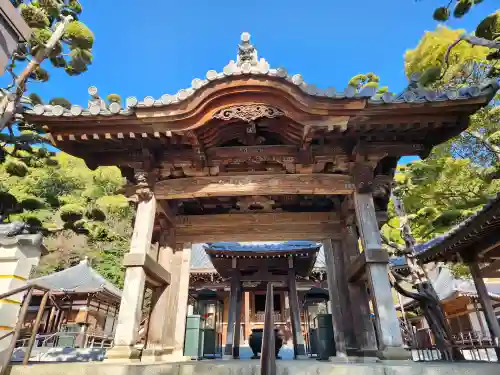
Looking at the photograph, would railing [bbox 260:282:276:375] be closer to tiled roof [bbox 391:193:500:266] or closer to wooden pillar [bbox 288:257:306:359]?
tiled roof [bbox 391:193:500:266]

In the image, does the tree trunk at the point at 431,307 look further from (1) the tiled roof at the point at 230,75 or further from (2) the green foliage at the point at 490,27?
(1) the tiled roof at the point at 230,75

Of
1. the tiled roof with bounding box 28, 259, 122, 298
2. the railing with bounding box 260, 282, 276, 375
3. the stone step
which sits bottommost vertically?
the stone step

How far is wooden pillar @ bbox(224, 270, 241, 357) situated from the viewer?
1134cm

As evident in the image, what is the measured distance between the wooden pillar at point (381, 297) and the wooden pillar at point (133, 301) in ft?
12.1

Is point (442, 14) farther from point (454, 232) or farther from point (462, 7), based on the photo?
point (454, 232)

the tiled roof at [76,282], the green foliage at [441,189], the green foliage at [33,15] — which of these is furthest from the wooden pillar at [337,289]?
the tiled roof at [76,282]

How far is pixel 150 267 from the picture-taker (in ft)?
17.4

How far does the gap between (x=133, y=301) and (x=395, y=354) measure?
3967mm

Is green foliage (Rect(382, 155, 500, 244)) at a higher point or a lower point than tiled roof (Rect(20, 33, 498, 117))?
higher

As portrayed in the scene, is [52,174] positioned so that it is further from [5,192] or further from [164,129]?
[164,129]

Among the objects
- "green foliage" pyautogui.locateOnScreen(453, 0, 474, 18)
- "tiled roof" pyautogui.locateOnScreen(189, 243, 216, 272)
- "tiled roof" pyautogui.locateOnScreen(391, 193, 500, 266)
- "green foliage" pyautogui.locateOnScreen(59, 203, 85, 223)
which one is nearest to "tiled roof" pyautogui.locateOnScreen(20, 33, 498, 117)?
"tiled roof" pyautogui.locateOnScreen(391, 193, 500, 266)

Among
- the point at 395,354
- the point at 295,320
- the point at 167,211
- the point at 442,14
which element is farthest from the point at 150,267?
the point at 442,14

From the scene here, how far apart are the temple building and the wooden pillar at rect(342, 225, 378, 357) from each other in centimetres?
2

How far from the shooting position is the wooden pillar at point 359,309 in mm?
5824
